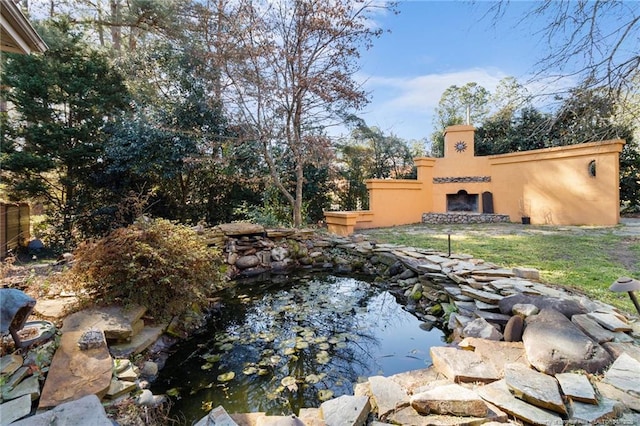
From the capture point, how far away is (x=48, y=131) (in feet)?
22.6

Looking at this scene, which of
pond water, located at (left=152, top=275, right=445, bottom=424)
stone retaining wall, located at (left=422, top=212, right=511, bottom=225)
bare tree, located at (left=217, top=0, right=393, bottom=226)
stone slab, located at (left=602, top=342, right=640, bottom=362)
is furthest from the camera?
stone retaining wall, located at (left=422, top=212, right=511, bottom=225)

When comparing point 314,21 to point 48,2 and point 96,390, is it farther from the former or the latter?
point 48,2

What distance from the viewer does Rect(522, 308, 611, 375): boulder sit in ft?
6.14

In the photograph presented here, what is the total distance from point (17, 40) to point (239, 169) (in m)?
5.35

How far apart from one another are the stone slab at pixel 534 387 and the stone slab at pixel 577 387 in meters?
0.04

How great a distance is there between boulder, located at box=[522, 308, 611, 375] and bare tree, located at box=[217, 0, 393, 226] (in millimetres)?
4835

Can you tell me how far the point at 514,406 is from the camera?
63.3 inches

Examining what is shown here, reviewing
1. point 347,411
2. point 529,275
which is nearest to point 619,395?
point 347,411

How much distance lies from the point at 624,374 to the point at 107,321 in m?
3.47

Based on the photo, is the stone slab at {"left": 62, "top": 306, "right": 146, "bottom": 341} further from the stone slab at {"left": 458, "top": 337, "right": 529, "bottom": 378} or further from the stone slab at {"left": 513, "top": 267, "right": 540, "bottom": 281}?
the stone slab at {"left": 513, "top": 267, "right": 540, "bottom": 281}

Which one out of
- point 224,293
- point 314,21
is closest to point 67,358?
point 224,293

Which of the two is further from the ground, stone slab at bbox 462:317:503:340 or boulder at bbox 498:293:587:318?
boulder at bbox 498:293:587:318

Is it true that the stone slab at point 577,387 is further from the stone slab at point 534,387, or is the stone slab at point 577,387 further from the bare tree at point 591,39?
the bare tree at point 591,39

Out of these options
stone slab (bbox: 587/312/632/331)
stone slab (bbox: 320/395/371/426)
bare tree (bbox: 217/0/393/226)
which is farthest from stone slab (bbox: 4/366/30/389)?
bare tree (bbox: 217/0/393/226)
